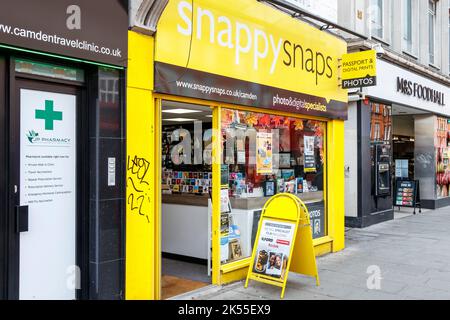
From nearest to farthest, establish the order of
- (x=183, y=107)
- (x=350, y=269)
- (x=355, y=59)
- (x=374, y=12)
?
(x=183, y=107) → (x=350, y=269) → (x=355, y=59) → (x=374, y=12)

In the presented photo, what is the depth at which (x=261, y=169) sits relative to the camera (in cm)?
715

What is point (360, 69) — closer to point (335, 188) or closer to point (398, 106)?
point (335, 188)

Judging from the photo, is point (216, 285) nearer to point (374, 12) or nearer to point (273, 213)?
point (273, 213)

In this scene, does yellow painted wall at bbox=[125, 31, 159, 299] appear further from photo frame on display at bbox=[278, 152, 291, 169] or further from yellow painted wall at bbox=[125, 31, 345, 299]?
photo frame on display at bbox=[278, 152, 291, 169]

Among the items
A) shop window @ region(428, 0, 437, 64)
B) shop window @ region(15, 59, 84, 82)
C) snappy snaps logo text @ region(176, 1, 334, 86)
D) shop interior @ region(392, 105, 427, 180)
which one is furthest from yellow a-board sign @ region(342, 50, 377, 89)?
shop window @ region(428, 0, 437, 64)

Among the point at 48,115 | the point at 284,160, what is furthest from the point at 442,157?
the point at 48,115

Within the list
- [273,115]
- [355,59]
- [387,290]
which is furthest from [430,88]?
[387,290]

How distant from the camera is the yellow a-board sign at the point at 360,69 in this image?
27.5 feet

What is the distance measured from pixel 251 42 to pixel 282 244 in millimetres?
2868

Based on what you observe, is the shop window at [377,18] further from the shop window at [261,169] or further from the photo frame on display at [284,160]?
the photo frame on display at [284,160]

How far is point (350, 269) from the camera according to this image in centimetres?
686

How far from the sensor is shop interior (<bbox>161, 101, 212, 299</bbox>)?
269 inches

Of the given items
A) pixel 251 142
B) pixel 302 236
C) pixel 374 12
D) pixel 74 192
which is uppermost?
pixel 374 12

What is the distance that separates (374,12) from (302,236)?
8584 millimetres
